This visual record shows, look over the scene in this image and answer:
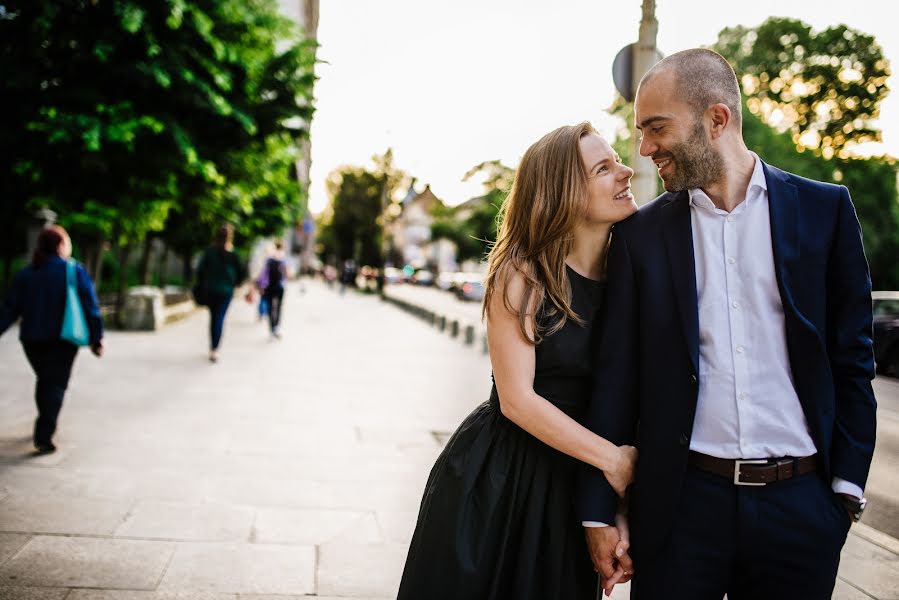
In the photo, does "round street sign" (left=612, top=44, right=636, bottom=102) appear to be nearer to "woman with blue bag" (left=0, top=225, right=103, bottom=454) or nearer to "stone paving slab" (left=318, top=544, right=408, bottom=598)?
"stone paving slab" (left=318, top=544, right=408, bottom=598)

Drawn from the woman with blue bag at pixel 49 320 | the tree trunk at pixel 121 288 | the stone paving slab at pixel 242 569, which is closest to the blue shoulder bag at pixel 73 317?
the woman with blue bag at pixel 49 320

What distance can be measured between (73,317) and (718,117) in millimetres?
5029

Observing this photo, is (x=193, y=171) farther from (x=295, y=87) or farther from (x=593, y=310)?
(x=593, y=310)

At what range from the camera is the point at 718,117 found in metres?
2.01

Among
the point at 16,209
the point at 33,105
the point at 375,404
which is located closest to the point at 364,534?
the point at 375,404

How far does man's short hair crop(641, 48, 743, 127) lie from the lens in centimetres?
199

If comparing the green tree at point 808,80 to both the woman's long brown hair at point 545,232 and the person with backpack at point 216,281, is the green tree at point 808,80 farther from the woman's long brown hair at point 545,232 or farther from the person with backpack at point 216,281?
the woman's long brown hair at point 545,232

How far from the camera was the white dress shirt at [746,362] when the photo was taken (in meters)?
1.91

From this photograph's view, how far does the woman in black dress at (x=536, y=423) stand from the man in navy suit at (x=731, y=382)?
0.09 meters

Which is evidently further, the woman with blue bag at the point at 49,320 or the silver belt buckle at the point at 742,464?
the woman with blue bag at the point at 49,320

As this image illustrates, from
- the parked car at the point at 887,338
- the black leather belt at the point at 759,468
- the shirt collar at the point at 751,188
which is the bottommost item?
the black leather belt at the point at 759,468

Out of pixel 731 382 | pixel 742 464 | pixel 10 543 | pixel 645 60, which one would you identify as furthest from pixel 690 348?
pixel 645 60

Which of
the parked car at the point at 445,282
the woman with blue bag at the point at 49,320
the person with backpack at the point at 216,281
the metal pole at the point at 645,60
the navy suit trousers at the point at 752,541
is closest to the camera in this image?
the navy suit trousers at the point at 752,541

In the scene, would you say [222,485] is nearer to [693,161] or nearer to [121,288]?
[693,161]
